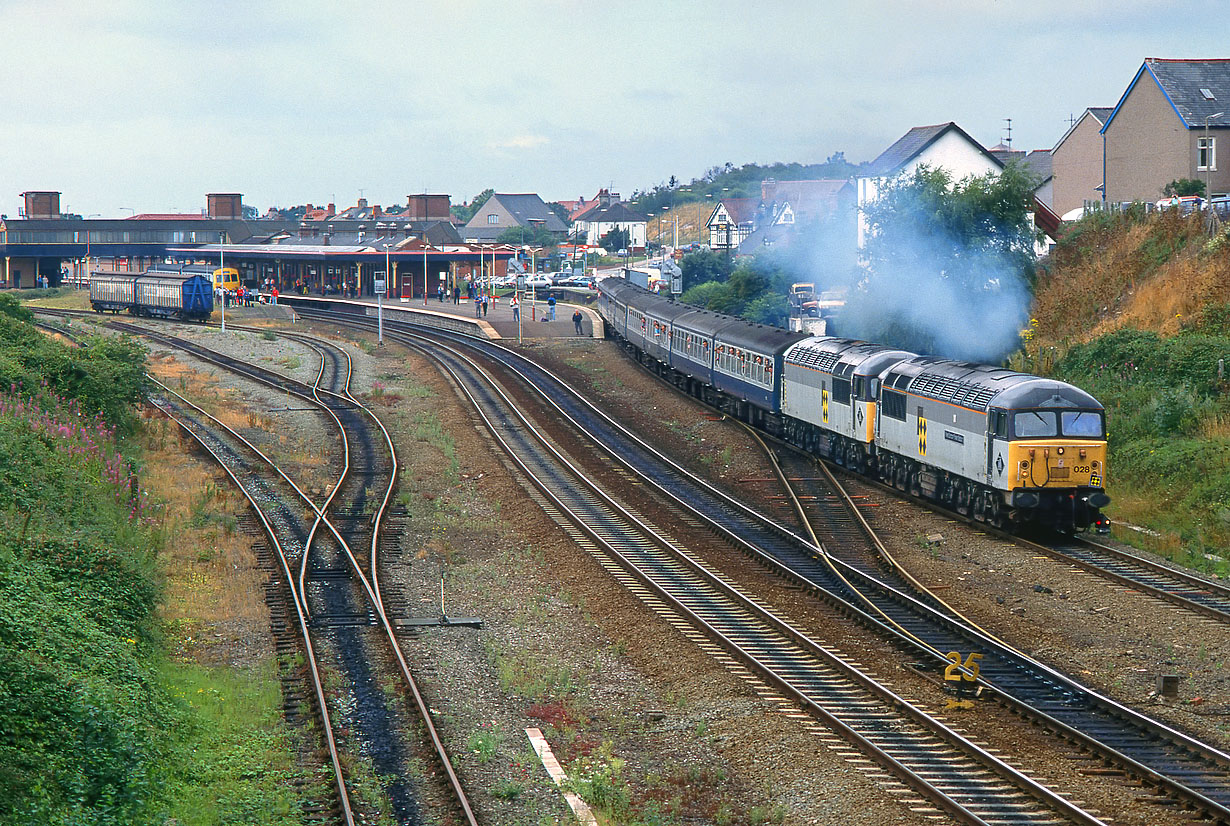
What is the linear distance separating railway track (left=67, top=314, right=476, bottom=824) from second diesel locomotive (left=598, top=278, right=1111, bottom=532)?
11.8 meters

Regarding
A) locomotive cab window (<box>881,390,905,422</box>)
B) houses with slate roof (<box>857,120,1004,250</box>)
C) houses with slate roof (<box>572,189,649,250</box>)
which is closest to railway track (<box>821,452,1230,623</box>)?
locomotive cab window (<box>881,390,905,422</box>)

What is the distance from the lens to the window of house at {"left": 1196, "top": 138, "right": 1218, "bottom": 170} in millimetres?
46156

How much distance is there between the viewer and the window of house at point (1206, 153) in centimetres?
4616

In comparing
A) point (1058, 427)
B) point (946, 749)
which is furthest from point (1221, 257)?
point (946, 749)

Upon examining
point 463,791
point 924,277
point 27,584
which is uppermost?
point 924,277

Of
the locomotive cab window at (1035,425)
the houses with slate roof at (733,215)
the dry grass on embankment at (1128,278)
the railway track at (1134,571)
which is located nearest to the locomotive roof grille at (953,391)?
the locomotive cab window at (1035,425)

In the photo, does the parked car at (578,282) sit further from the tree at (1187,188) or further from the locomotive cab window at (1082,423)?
the locomotive cab window at (1082,423)

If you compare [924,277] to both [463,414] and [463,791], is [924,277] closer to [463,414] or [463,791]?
[463,414]

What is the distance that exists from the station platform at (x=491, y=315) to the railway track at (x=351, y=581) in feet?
93.2

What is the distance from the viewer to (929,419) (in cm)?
2758

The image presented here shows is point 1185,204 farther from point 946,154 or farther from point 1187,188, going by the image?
point 946,154

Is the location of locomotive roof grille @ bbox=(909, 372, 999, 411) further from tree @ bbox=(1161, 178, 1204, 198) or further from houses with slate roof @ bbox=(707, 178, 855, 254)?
houses with slate roof @ bbox=(707, 178, 855, 254)

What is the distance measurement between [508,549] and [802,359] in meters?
13.5

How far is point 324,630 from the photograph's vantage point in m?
18.8
